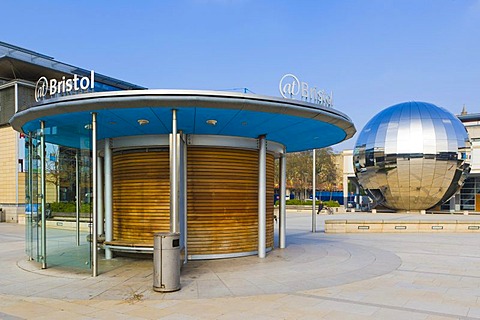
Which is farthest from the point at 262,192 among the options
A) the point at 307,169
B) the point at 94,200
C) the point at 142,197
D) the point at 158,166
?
the point at 307,169

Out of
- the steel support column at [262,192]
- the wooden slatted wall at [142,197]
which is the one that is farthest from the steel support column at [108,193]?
the steel support column at [262,192]

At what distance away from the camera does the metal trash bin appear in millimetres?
8812

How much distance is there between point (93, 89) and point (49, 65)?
29.4 meters

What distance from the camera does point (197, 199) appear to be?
12.6 metres

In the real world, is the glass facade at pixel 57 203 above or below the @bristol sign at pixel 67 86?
below

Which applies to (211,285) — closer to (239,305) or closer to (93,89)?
(239,305)

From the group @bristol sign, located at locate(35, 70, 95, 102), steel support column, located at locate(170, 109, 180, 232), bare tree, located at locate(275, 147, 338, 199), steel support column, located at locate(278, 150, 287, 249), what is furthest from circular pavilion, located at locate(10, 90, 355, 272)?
bare tree, located at locate(275, 147, 338, 199)

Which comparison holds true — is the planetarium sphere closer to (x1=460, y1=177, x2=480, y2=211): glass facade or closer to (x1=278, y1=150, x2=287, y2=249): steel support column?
(x1=460, y1=177, x2=480, y2=211): glass facade

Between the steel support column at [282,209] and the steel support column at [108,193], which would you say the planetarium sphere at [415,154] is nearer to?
the steel support column at [282,209]

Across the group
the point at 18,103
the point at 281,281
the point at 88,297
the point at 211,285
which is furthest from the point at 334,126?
the point at 18,103

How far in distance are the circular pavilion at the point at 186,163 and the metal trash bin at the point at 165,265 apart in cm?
115

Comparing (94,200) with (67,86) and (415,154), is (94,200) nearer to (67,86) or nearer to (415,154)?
(67,86)

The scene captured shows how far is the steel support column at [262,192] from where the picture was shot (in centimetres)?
1324

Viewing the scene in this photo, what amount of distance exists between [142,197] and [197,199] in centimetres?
174
